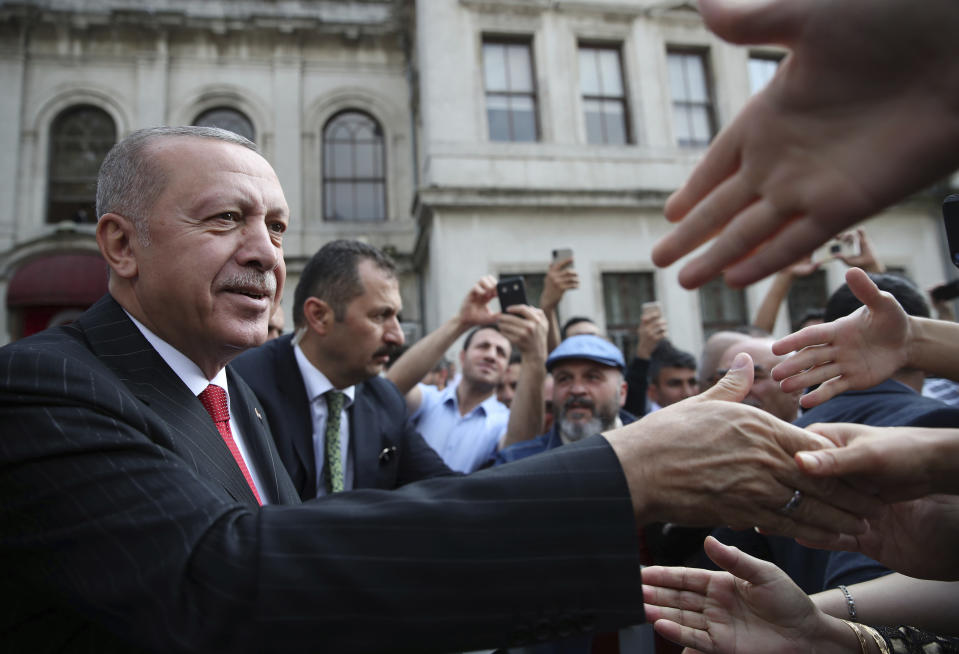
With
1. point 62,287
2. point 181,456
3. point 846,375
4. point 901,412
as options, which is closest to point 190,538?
point 181,456

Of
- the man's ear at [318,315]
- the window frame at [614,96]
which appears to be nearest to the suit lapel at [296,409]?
the man's ear at [318,315]

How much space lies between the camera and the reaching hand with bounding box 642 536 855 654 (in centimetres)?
160

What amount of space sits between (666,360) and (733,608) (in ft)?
11.4

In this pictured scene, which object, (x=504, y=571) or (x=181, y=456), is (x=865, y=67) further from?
(x=181, y=456)

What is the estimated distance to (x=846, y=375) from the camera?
180 centimetres

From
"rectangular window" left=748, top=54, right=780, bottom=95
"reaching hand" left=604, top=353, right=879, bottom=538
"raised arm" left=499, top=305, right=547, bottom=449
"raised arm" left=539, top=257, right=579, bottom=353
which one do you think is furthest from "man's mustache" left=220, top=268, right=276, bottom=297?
"rectangular window" left=748, top=54, right=780, bottom=95

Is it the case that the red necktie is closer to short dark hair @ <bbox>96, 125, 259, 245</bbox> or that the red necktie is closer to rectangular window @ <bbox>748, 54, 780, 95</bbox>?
short dark hair @ <bbox>96, 125, 259, 245</bbox>

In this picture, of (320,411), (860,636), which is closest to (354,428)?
(320,411)

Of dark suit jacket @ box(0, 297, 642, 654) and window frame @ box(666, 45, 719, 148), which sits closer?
dark suit jacket @ box(0, 297, 642, 654)

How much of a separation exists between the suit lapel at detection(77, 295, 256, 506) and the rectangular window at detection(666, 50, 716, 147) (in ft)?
42.0

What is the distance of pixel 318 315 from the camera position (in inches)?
126

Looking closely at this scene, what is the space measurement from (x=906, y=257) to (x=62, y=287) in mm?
16134

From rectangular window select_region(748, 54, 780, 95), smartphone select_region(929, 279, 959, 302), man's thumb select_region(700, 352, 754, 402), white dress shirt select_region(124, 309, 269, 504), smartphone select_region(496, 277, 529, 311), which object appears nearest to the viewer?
man's thumb select_region(700, 352, 754, 402)

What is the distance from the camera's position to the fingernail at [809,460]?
1237 millimetres
